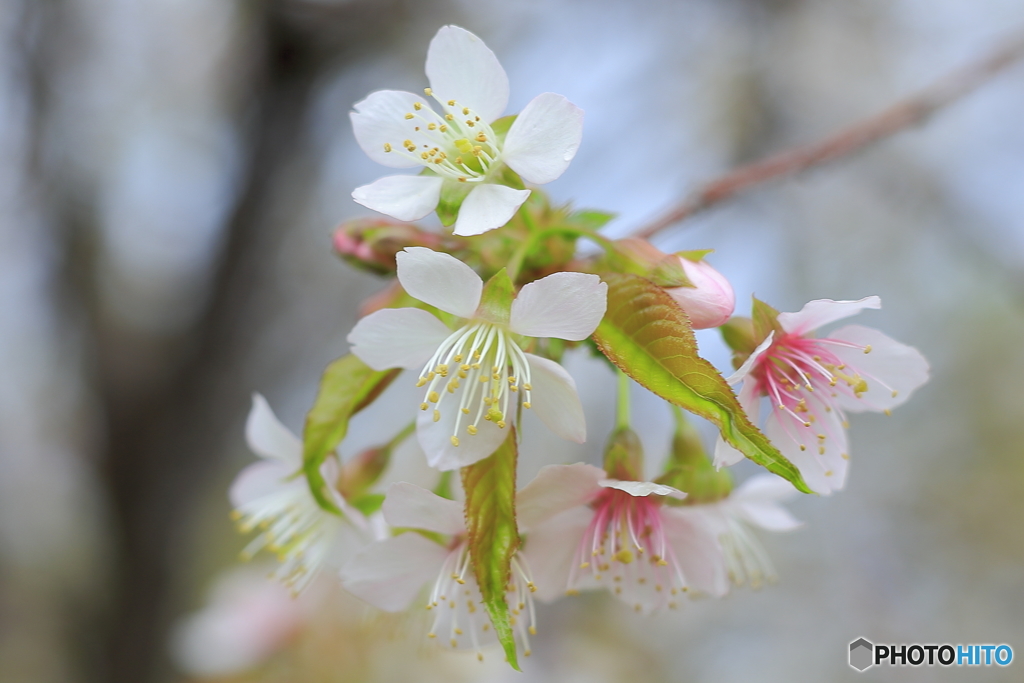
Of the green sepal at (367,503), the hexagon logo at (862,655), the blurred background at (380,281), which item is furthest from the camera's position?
the blurred background at (380,281)

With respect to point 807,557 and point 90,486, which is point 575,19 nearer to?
point 807,557

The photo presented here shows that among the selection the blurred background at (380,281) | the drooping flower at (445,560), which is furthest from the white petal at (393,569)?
the blurred background at (380,281)

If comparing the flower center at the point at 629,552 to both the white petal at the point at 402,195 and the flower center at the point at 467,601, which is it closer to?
the flower center at the point at 467,601

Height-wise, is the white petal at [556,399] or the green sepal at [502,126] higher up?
the green sepal at [502,126]

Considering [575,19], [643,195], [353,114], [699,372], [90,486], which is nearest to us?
[699,372]

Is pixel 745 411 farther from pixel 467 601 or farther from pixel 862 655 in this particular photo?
pixel 862 655

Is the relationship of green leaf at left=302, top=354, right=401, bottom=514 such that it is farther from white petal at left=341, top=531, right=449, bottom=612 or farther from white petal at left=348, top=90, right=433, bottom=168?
white petal at left=348, top=90, right=433, bottom=168

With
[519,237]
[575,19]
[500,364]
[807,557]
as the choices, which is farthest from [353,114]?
[807,557]
